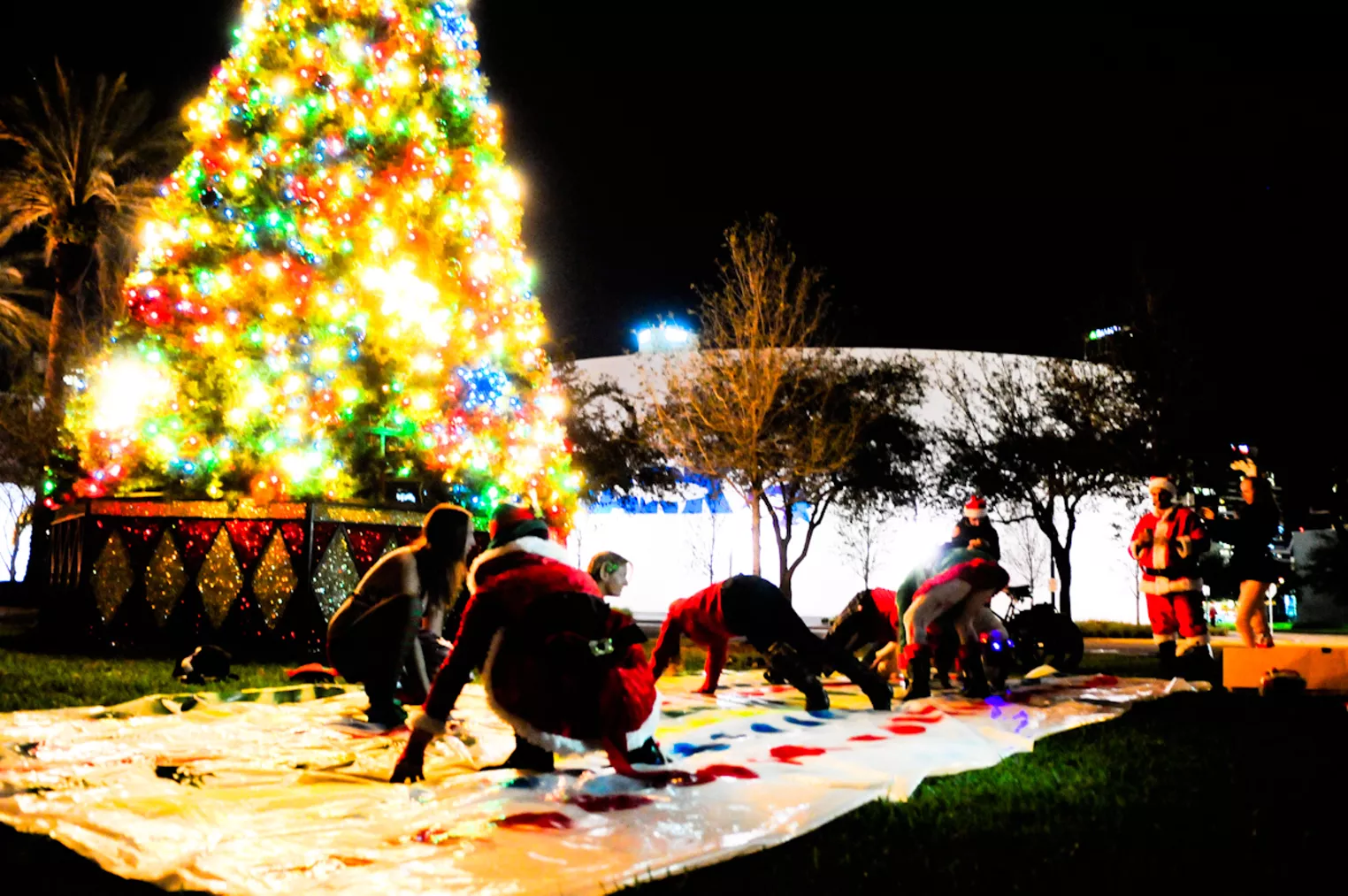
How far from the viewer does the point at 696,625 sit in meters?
7.35

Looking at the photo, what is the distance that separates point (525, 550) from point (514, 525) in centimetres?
22

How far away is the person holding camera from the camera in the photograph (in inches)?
362

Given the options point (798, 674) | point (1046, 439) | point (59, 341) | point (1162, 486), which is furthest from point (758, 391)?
point (798, 674)

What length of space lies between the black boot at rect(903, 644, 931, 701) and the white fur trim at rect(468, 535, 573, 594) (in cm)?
331

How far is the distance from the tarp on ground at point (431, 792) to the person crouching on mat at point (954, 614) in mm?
395

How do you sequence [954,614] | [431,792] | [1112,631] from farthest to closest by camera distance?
[1112,631] → [954,614] → [431,792]

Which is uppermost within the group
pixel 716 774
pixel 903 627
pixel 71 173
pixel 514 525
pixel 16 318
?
pixel 71 173

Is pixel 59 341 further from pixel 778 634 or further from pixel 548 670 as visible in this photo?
pixel 548 670

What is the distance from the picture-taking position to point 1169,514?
380 inches

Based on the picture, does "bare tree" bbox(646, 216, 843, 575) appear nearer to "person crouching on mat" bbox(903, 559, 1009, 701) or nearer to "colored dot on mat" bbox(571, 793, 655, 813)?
"person crouching on mat" bbox(903, 559, 1009, 701)

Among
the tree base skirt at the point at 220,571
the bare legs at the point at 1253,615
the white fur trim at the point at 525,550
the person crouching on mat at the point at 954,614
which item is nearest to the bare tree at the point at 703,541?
the tree base skirt at the point at 220,571

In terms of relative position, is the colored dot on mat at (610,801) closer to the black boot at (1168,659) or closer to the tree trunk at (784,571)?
the black boot at (1168,659)

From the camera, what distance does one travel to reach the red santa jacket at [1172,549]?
9359 millimetres

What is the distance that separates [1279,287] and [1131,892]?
33.2 feet
